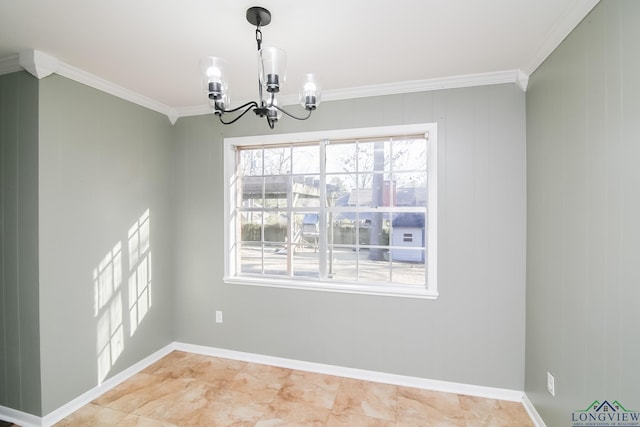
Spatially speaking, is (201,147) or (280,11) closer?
(280,11)

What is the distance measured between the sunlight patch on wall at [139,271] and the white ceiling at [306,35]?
1.33m

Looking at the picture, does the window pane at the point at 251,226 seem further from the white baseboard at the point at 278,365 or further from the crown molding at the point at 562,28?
the crown molding at the point at 562,28

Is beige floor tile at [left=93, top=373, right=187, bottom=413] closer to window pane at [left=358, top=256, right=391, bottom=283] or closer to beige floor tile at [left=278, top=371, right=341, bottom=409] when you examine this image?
beige floor tile at [left=278, top=371, right=341, bottom=409]

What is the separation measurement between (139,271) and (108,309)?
41 cm

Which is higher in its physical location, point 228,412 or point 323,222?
point 323,222

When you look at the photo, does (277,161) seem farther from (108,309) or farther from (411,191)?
(108,309)

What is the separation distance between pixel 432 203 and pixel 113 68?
272cm

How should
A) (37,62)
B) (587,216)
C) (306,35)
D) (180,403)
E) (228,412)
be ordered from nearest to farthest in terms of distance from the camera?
(587,216)
(306,35)
(37,62)
(228,412)
(180,403)

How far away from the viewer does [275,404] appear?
2307 mm

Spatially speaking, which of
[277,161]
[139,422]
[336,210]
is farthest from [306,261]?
[139,422]

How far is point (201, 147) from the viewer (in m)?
3.13

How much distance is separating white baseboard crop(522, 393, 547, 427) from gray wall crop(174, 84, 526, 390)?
4.2 inches

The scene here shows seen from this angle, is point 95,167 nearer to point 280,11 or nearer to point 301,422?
point 280,11


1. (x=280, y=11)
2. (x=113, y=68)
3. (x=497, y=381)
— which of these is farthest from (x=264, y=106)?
(x=497, y=381)
